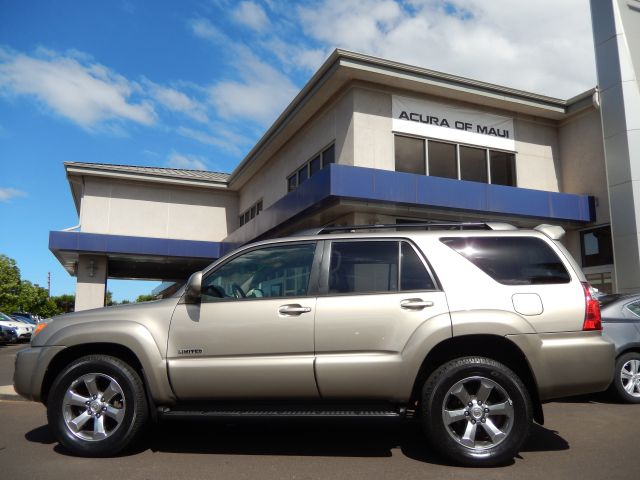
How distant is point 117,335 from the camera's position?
458 centimetres

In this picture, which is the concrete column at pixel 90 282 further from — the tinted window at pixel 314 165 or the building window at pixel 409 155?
the building window at pixel 409 155

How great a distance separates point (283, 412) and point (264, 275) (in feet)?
4.00

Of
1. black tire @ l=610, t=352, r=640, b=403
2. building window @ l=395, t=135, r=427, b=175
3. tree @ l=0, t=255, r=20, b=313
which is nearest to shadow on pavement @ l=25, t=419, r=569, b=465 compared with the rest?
black tire @ l=610, t=352, r=640, b=403

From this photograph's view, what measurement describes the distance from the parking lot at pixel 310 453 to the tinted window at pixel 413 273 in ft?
4.68

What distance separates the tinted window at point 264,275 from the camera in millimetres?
4645

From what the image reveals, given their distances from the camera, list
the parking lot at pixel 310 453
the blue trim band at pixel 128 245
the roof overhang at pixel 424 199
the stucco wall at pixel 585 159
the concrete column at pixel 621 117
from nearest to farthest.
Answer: the parking lot at pixel 310 453 < the roof overhang at pixel 424 199 < the concrete column at pixel 621 117 < the stucco wall at pixel 585 159 < the blue trim band at pixel 128 245

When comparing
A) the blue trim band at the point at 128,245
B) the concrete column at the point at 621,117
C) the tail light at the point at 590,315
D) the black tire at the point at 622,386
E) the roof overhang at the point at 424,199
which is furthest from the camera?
the blue trim band at the point at 128,245

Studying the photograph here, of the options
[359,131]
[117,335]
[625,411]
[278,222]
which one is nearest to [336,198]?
[359,131]

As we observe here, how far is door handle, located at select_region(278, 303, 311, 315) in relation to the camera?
4398 mm

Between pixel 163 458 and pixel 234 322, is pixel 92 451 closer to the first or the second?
pixel 163 458

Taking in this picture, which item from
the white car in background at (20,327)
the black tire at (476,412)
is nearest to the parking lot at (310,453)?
the black tire at (476,412)

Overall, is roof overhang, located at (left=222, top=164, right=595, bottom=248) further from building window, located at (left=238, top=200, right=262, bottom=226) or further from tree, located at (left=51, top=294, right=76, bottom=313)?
tree, located at (left=51, top=294, right=76, bottom=313)

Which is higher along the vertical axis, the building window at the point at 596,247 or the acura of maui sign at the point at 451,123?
the acura of maui sign at the point at 451,123

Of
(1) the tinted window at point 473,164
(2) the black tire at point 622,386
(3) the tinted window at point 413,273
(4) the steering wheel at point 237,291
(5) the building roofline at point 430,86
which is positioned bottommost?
(2) the black tire at point 622,386
